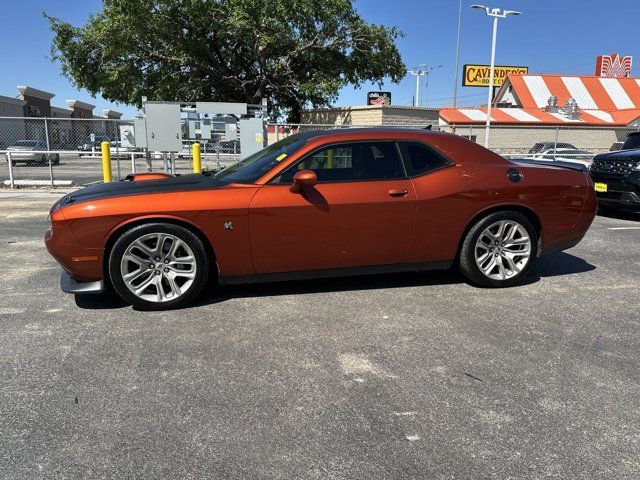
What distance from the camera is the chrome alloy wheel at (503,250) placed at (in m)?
4.84

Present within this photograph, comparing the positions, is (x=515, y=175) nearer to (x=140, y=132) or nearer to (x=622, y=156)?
(x=622, y=156)

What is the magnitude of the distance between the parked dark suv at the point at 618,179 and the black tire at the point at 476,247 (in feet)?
15.3

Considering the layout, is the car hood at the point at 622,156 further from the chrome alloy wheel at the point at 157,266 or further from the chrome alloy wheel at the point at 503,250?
the chrome alloy wheel at the point at 157,266

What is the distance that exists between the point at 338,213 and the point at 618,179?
6.61m

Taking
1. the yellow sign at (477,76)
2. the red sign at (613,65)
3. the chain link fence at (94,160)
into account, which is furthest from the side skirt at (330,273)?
the red sign at (613,65)

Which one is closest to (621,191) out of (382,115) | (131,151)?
(382,115)

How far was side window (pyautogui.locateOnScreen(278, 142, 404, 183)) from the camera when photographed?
4465 mm

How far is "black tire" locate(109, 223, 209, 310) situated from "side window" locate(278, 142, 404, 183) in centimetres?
107

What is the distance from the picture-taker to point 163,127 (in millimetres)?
12586

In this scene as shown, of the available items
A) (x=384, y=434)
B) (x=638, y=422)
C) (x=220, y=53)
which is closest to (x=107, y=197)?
(x=384, y=434)

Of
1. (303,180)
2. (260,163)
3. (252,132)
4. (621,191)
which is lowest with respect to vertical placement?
(621,191)

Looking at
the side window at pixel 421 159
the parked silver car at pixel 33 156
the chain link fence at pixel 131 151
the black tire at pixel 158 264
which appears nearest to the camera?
the black tire at pixel 158 264

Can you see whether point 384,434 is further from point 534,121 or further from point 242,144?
point 534,121

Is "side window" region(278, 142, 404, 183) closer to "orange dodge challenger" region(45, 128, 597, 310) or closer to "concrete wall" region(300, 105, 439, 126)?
"orange dodge challenger" region(45, 128, 597, 310)
